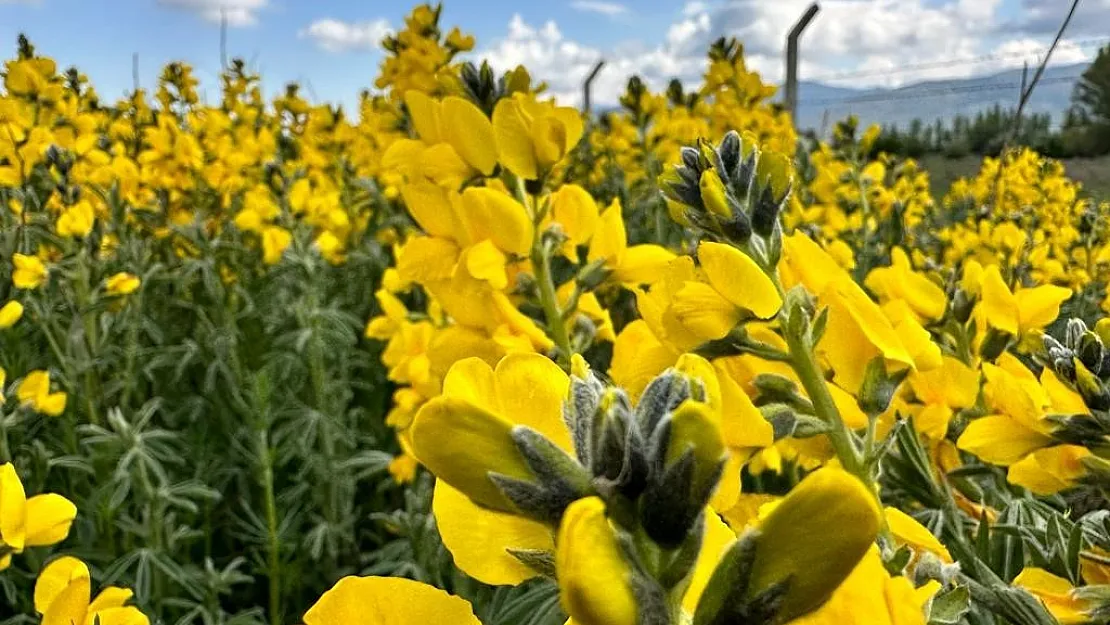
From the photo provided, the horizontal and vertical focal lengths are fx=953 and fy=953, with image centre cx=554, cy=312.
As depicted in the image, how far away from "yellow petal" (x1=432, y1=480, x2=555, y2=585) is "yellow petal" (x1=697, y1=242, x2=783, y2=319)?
420 millimetres

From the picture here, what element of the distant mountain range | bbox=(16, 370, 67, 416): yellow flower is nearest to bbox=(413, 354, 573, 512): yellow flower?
bbox=(16, 370, 67, 416): yellow flower

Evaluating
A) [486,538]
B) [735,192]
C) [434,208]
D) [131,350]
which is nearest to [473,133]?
[434,208]

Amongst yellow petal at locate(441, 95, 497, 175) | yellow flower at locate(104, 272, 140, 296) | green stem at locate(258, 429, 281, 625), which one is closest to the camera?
yellow petal at locate(441, 95, 497, 175)

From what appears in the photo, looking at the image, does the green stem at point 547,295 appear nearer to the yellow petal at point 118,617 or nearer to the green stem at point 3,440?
the yellow petal at point 118,617

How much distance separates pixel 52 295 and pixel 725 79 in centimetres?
307

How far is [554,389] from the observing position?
0.52 meters

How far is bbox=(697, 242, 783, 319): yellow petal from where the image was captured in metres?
0.87

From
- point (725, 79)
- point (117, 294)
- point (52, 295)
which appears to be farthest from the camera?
point (725, 79)

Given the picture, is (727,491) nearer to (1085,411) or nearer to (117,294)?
(1085,411)

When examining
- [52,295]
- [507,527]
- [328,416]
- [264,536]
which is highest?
[507,527]

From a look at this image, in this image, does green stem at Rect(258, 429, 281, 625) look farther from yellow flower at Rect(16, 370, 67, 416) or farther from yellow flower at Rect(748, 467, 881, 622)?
yellow flower at Rect(748, 467, 881, 622)

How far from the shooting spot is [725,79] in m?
4.61

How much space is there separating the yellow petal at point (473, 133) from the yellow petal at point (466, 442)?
1134 millimetres

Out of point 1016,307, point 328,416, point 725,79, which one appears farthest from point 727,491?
point 725,79
